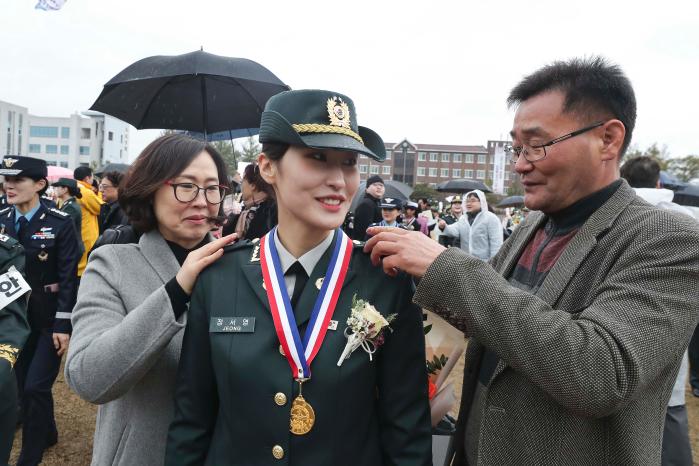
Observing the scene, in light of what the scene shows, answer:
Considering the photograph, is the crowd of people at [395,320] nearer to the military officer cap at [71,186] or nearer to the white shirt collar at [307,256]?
the white shirt collar at [307,256]

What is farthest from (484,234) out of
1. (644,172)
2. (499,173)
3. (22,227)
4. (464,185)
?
(499,173)

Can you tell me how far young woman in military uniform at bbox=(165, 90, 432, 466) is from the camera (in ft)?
5.11

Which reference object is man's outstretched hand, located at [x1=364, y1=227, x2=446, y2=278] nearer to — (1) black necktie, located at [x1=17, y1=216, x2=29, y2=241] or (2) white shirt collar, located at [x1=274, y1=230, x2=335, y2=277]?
(2) white shirt collar, located at [x1=274, y1=230, x2=335, y2=277]

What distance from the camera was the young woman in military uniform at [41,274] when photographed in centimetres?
392

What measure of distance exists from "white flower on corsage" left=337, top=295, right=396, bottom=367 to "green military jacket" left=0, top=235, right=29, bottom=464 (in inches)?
68.2

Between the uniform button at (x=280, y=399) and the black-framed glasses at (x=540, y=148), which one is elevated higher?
the black-framed glasses at (x=540, y=148)

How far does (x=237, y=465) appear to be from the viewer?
1.60 m

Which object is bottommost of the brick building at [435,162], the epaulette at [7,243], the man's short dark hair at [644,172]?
the epaulette at [7,243]

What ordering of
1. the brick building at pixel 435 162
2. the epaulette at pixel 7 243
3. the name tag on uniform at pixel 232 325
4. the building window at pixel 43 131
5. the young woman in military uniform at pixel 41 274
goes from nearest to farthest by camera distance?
the name tag on uniform at pixel 232 325
the epaulette at pixel 7 243
the young woman in military uniform at pixel 41 274
the building window at pixel 43 131
the brick building at pixel 435 162

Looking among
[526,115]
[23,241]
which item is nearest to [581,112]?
[526,115]

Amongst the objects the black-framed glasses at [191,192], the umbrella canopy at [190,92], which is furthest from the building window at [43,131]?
the black-framed glasses at [191,192]

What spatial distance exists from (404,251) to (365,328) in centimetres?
27

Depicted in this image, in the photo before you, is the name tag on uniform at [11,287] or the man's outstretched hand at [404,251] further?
the name tag on uniform at [11,287]

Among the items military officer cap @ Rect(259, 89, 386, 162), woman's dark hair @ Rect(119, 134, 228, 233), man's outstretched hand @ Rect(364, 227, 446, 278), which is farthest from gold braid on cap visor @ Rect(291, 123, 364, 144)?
woman's dark hair @ Rect(119, 134, 228, 233)
